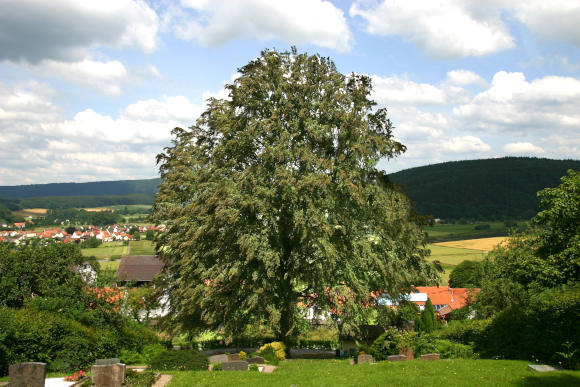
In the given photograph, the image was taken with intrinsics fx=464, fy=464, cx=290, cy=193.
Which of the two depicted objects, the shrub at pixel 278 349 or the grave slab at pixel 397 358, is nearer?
the grave slab at pixel 397 358

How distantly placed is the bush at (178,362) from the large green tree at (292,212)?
3.64m

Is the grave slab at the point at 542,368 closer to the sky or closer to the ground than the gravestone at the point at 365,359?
closer to the sky

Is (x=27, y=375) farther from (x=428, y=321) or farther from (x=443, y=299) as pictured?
(x=443, y=299)

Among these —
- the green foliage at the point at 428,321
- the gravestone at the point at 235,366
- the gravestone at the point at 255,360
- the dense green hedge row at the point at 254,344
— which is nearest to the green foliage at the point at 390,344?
the gravestone at the point at 255,360

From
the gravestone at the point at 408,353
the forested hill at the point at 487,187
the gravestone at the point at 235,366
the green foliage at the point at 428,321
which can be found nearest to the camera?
the gravestone at the point at 235,366

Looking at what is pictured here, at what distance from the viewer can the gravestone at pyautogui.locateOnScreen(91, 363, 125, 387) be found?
Result: 16625 millimetres

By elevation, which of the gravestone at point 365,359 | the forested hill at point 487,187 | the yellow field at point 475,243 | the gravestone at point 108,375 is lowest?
the yellow field at point 475,243

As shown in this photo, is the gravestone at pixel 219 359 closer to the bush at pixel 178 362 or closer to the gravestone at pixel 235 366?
the bush at pixel 178 362

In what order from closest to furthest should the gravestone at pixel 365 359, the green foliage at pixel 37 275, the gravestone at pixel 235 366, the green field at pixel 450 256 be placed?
the gravestone at pixel 235 366 → the gravestone at pixel 365 359 → the green foliage at pixel 37 275 → the green field at pixel 450 256

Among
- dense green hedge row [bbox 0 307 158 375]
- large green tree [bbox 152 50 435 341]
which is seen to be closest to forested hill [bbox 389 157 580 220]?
large green tree [bbox 152 50 435 341]

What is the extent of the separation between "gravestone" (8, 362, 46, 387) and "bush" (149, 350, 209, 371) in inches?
195

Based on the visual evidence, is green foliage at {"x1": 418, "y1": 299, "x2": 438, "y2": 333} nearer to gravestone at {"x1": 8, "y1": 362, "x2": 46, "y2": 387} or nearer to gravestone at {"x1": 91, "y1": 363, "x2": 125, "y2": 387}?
gravestone at {"x1": 91, "y1": 363, "x2": 125, "y2": 387}

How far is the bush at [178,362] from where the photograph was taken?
19953 mm

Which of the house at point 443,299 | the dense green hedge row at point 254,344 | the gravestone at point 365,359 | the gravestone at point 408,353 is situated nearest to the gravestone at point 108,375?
the gravestone at point 365,359
